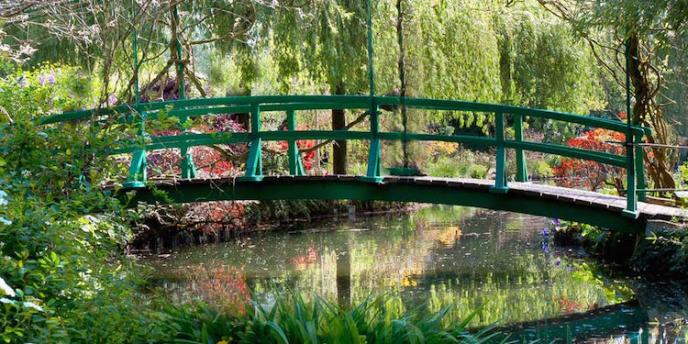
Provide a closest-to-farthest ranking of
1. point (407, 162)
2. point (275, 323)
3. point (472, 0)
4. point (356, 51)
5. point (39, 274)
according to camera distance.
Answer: point (39, 274) → point (275, 323) → point (407, 162) → point (356, 51) → point (472, 0)

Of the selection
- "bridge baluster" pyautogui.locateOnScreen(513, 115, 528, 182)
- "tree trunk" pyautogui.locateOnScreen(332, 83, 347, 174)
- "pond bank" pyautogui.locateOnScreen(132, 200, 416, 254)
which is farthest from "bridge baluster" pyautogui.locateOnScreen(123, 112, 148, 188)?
"tree trunk" pyautogui.locateOnScreen(332, 83, 347, 174)

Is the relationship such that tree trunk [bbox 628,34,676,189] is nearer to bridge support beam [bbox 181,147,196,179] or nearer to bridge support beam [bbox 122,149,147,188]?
bridge support beam [bbox 181,147,196,179]

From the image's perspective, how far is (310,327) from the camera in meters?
5.48

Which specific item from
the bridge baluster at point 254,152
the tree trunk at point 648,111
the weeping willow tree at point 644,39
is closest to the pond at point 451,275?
the bridge baluster at point 254,152

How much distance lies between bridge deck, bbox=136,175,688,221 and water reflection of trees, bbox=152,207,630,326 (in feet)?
2.60

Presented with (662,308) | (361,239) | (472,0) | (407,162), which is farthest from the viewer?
(472,0)

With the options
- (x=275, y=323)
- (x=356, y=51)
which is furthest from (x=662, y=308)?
(x=356, y=51)

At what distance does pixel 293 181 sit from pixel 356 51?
400 centimetres

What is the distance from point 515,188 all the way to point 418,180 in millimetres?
1000

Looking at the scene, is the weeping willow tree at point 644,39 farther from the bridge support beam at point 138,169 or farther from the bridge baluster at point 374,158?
the bridge support beam at point 138,169

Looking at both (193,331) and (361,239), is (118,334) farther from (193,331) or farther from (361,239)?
(361,239)

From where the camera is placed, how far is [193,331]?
228 inches

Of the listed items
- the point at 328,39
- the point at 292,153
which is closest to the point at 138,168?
the point at 292,153

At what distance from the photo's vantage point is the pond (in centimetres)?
853
